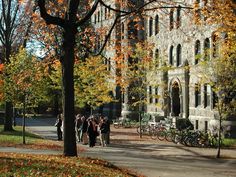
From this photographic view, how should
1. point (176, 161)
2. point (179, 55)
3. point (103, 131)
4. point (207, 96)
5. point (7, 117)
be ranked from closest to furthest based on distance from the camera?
point (176, 161) → point (103, 131) → point (7, 117) → point (207, 96) → point (179, 55)

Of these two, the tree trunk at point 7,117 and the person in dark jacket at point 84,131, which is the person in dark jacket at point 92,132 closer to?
the person in dark jacket at point 84,131

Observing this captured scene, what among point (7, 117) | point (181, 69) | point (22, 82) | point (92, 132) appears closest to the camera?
point (92, 132)

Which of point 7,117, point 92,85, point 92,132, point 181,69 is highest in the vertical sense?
point 181,69

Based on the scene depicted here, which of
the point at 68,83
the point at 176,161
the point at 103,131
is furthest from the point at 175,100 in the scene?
the point at 68,83

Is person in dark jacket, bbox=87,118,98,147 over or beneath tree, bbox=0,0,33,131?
beneath

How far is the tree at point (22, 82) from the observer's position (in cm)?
2681

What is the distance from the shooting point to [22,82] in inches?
1063

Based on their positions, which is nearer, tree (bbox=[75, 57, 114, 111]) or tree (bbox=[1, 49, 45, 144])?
tree (bbox=[1, 49, 45, 144])

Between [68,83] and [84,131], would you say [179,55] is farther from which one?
[68,83]

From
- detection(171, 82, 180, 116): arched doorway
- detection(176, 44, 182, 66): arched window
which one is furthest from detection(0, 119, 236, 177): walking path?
detection(171, 82, 180, 116): arched doorway

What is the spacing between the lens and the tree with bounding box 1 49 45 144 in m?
26.8

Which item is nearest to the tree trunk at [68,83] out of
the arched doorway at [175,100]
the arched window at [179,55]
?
the arched window at [179,55]

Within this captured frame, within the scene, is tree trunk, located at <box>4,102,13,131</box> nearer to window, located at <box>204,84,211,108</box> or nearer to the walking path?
the walking path

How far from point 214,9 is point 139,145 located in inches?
523
